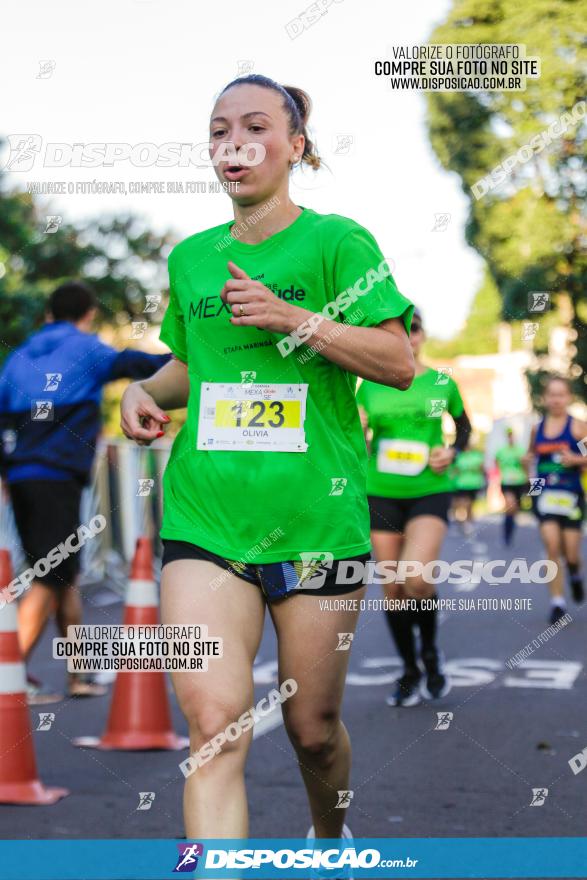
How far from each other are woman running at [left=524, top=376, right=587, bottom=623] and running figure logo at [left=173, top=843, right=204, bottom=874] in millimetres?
7286

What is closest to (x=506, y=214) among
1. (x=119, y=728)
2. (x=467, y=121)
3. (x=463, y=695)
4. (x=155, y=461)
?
(x=467, y=121)

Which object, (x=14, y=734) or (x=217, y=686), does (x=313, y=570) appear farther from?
(x=14, y=734)

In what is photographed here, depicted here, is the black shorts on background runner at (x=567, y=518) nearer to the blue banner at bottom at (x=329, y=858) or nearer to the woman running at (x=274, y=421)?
the blue banner at bottom at (x=329, y=858)

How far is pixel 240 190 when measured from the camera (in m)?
3.39

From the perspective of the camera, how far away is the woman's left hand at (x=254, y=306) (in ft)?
10.3

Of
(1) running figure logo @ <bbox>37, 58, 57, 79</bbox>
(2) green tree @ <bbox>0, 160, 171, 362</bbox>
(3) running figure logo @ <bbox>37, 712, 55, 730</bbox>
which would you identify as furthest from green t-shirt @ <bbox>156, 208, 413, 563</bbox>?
(2) green tree @ <bbox>0, 160, 171, 362</bbox>

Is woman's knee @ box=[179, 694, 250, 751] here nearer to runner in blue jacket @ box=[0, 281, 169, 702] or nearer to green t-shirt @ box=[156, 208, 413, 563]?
green t-shirt @ box=[156, 208, 413, 563]

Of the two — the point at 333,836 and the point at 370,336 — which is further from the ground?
the point at 370,336

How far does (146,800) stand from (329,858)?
1.48m

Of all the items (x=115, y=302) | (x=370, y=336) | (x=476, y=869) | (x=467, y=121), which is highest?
(x=467, y=121)

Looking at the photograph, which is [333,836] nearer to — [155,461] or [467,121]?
[155,461]

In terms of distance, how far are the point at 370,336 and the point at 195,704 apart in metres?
0.93

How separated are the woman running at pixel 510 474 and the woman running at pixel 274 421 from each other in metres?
15.1

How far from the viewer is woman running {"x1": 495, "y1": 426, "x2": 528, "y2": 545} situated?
19.0 meters
